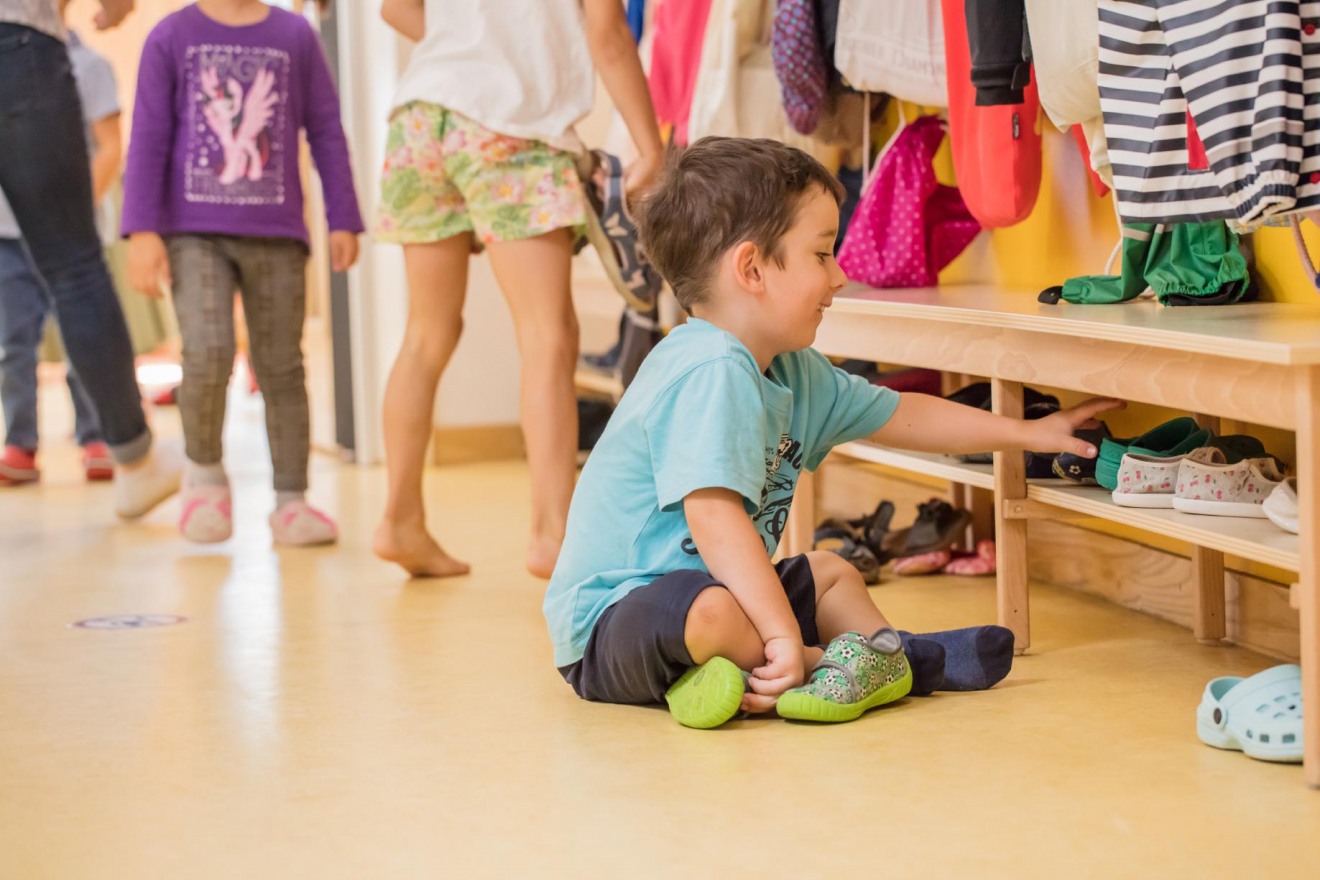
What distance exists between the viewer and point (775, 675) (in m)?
1.71

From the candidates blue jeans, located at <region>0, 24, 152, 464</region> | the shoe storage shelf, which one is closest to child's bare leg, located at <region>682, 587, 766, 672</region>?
the shoe storage shelf

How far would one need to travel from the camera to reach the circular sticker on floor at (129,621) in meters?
2.31

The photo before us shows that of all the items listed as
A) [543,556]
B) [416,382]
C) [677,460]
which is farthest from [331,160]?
[677,460]

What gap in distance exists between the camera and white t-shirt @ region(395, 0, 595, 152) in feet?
7.96

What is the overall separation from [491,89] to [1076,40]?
920 mm

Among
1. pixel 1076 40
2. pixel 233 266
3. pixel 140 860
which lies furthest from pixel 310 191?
pixel 140 860

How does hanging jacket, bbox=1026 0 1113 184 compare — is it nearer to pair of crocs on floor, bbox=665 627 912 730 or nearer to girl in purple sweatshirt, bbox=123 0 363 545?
pair of crocs on floor, bbox=665 627 912 730

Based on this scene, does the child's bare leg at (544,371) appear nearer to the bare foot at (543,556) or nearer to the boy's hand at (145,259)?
the bare foot at (543,556)

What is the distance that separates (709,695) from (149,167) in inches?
67.5

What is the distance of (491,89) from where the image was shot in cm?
243

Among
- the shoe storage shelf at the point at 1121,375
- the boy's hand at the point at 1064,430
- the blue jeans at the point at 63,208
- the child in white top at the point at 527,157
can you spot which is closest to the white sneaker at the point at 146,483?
the blue jeans at the point at 63,208

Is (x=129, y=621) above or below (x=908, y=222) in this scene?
below

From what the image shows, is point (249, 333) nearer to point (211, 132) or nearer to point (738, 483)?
point (211, 132)

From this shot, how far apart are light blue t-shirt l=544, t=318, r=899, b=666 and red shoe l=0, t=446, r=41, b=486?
2.34 meters
